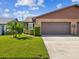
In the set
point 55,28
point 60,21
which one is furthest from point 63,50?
point 55,28

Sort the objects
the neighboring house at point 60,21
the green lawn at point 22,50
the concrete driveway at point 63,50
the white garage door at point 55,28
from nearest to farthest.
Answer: the green lawn at point 22,50
the concrete driveway at point 63,50
the neighboring house at point 60,21
the white garage door at point 55,28

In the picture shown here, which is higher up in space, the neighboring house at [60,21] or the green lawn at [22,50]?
the neighboring house at [60,21]

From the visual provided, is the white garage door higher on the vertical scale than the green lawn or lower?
higher

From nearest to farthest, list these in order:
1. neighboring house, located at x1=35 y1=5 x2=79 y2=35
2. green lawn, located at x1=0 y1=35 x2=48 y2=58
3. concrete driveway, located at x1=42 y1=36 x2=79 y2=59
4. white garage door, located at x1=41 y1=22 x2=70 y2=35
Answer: green lawn, located at x1=0 y1=35 x2=48 y2=58, concrete driveway, located at x1=42 y1=36 x2=79 y2=59, neighboring house, located at x1=35 y1=5 x2=79 y2=35, white garage door, located at x1=41 y1=22 x2=70 y2=35

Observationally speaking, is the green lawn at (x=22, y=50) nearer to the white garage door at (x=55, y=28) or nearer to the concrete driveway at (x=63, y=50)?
the concrete driveway at (x=63, y=50)

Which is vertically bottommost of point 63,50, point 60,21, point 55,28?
point 63,50

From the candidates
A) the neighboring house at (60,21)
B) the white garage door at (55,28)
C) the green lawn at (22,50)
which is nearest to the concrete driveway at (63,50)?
the green lawn at (22,50)

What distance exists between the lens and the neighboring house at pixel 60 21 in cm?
3269

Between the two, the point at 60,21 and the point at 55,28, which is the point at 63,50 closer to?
the point at 60,21

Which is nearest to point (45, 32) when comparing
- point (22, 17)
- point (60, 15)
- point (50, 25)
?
point (50, 25)

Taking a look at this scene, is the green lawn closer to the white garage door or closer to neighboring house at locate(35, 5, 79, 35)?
neighboring house at locate(35, 5, 79, 35)

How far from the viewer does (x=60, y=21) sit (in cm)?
3281

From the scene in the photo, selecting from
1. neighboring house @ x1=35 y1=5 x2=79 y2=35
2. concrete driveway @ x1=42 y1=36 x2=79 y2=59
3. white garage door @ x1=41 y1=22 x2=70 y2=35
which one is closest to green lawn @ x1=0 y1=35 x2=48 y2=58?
concrete driveway @ x1=42 y1=36 x2=79 y2=59

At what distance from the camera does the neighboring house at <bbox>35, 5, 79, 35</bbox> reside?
107 feet
